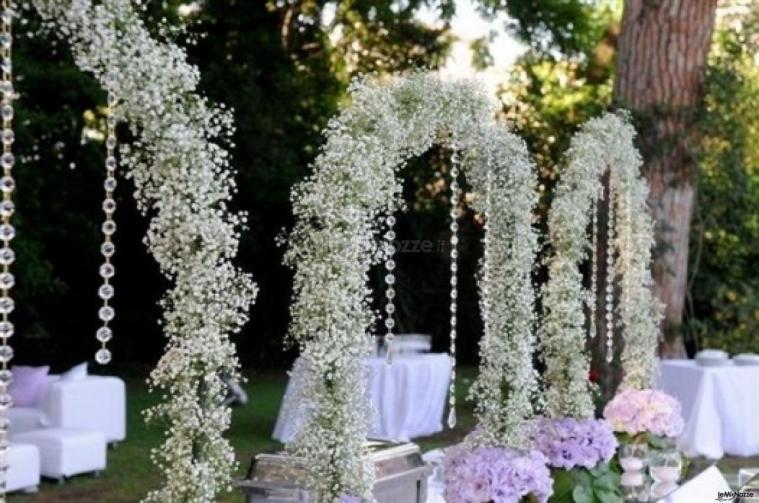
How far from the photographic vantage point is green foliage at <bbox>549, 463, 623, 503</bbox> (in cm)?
436

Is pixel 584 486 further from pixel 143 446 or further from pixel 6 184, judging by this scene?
pixel 143 446

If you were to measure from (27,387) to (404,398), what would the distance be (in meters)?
3.05

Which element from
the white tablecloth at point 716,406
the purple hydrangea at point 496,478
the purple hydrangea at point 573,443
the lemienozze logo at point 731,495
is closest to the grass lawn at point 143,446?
the white tablecloth at point 716,406

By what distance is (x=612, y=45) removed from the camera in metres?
14.3

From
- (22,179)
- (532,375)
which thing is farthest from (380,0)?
(532,375)

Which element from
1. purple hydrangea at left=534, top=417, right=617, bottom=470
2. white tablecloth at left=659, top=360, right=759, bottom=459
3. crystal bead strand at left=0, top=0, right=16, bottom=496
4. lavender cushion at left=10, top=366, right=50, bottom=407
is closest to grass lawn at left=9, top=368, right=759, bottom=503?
white tablecloth at left=659, top=360, right=759, bottom=459

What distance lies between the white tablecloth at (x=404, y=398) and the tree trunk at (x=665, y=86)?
2.13m

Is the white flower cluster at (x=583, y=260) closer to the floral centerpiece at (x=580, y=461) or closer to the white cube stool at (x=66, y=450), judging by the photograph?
the floral centerpiece at (x=580, y=461)

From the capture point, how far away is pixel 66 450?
24.3ft

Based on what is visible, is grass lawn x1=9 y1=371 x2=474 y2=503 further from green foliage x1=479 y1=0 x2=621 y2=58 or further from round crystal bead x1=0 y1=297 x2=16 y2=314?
green foliage x1=479 y1=0 x2=621 y2=58

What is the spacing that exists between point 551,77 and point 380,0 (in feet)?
8.83

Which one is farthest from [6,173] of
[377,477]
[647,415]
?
[647,415]

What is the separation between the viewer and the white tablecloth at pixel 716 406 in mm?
8438

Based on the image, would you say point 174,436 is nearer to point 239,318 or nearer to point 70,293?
point 239,318
